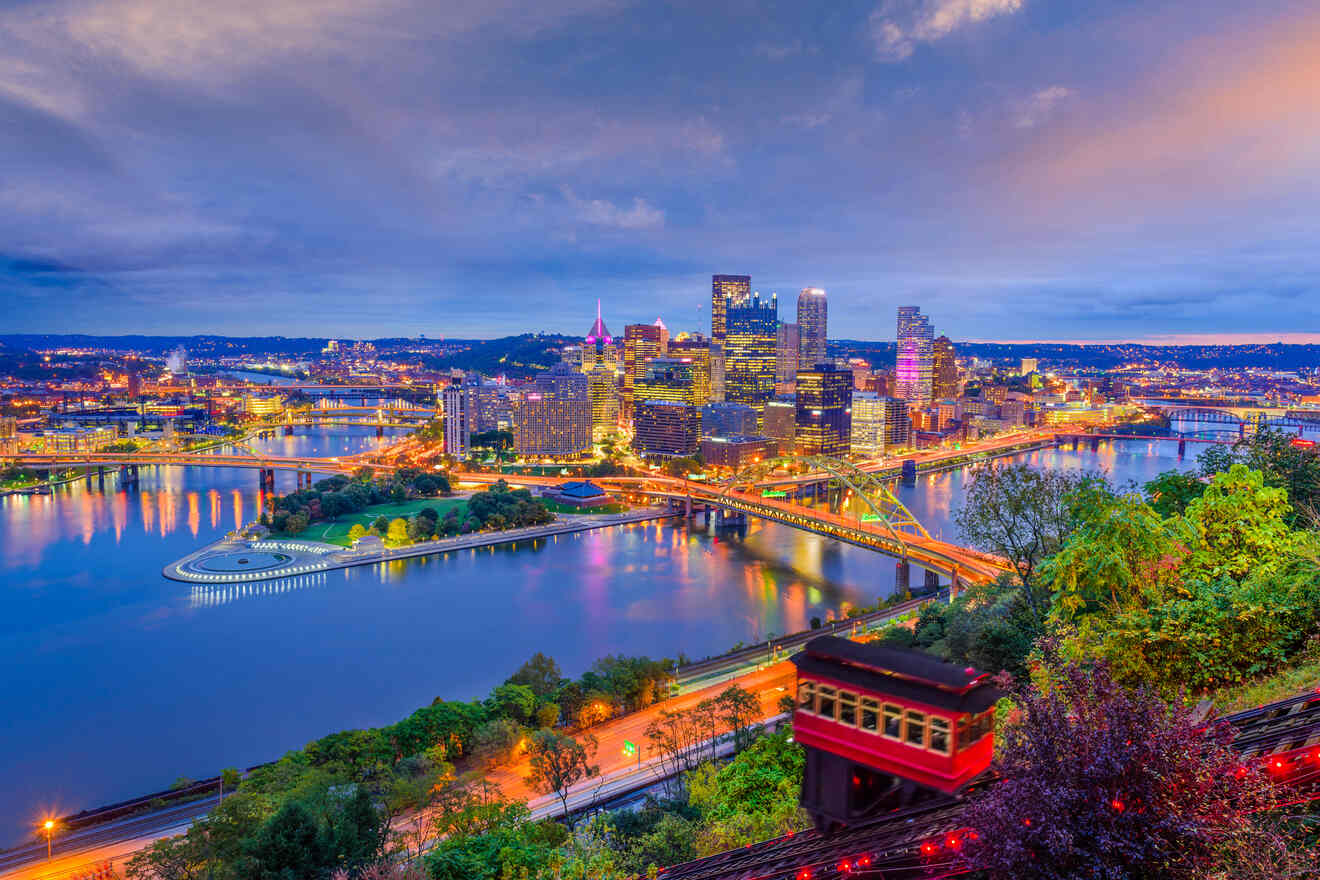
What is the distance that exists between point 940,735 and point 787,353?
250ft

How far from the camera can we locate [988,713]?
9.91 ft

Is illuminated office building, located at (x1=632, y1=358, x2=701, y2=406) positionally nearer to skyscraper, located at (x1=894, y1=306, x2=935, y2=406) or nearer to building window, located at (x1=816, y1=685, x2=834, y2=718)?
skyscraper, located at (x1=894, y1=306, x2=935, y2=406)

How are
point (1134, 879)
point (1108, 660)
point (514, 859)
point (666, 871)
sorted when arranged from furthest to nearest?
point (514, 859)
point (1108, 660)
point (666, 871)
point (1134, 879)

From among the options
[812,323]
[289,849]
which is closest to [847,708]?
[289,849]

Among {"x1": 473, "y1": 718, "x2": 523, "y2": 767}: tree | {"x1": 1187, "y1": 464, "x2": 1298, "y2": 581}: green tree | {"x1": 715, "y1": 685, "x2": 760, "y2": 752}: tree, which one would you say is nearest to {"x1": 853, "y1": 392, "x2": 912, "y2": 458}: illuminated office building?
{"x1": 715, "y1": 685, "x2": 760, "y2": 752}: tree

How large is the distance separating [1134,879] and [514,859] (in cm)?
454

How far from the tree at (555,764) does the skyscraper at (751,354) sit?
53584mm

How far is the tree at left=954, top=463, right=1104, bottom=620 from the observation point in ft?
31.0

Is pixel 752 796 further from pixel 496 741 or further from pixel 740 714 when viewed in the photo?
pixel 496 741

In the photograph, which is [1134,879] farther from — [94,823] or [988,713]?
[94,823]

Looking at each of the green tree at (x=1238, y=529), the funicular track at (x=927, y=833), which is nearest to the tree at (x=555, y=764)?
the funicular track at (x=927, y=833)

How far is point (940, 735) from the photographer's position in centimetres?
292

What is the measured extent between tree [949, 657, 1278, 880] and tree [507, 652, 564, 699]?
33.6 ft

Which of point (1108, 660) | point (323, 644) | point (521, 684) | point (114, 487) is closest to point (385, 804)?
point (521, 684)
